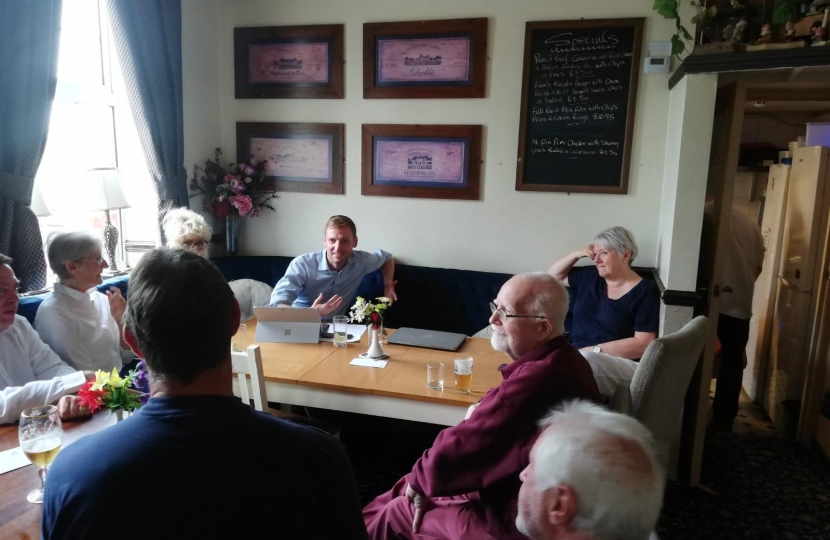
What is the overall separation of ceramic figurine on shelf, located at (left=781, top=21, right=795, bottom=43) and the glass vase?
10.7 feet

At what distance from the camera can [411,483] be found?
167 cm

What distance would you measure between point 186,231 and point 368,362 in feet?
4.33

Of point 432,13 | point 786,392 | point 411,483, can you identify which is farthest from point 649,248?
point 411,483

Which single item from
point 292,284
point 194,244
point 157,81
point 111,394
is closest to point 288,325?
point 292,284

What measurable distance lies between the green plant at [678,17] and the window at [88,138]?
296 cm

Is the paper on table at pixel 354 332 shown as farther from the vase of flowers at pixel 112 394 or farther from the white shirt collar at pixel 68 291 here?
the vase of flowers at pixel 112 394

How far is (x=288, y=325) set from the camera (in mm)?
2650

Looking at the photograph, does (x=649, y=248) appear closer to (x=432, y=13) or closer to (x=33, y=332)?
(x=432, y=13)

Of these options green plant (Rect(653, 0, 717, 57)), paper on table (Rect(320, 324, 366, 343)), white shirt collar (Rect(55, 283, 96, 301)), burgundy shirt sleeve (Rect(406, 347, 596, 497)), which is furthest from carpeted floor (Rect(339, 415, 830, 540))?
green plant (Rect(653, 0, 717, 57))

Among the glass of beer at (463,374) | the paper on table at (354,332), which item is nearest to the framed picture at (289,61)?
the paper on table at (354,332)

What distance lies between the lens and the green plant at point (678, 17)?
2.62m

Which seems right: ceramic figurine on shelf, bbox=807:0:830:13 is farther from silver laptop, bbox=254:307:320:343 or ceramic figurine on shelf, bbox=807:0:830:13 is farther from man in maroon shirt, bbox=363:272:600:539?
silver laptop, bbox=254:307:320:343

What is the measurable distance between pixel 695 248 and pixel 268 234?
110 inches

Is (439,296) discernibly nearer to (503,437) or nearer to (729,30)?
(729,30)
